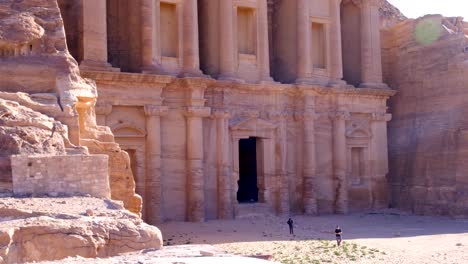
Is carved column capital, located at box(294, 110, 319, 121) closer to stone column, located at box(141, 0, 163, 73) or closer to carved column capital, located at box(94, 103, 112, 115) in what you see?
stone column, located at box(141, 0, 163, 73)

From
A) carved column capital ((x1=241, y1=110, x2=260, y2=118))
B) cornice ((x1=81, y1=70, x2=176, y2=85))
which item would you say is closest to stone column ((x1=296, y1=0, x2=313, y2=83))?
carved column capital ((x1=241, y1=110, x2=260, y2=118))

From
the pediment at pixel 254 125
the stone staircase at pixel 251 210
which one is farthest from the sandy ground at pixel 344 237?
the pediment at pixel 254 125

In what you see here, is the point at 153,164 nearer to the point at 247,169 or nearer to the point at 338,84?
the point at 247,169

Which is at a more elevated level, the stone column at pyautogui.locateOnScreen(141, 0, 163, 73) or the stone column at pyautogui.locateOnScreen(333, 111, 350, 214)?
the stone column at pyautogui.locateOnScreen(141, 0, 163, 73)

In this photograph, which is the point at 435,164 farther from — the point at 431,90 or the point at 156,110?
the point at 156,110

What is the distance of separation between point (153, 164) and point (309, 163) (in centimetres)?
772

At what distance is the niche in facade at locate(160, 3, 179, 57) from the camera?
24766 mm

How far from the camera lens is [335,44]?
28922 millimetres

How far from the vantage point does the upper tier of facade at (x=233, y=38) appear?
23.4 metres

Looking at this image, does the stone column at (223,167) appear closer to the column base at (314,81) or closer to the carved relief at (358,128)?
the column base at (314,81)

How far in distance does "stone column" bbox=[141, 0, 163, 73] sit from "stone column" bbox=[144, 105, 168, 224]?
5.20 ft

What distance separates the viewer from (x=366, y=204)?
2938 centimetres

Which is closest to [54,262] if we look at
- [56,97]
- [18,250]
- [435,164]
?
[18,250]

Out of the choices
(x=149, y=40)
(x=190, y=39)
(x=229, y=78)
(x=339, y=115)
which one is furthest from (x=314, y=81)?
(x=149, y=40)
